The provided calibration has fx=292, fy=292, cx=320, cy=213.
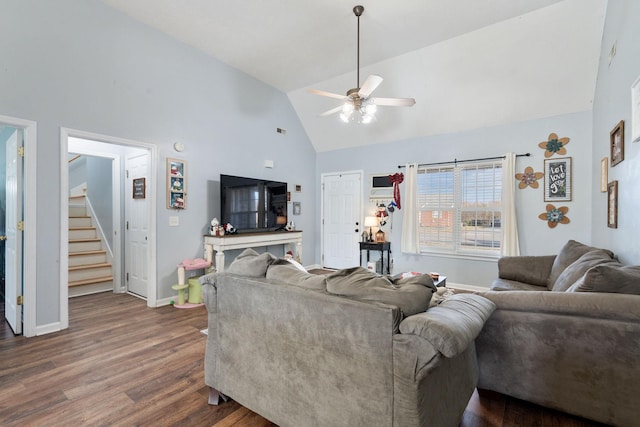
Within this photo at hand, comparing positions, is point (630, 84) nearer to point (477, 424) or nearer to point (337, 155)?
point (477, 424)

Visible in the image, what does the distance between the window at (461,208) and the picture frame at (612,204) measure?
164 centimetres

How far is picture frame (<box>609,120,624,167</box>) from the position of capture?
239cm

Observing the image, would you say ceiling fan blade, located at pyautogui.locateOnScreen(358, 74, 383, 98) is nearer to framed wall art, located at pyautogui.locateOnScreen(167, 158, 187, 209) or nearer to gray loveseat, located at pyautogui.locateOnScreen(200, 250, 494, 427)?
gray loveseat, located at pyautogui.locateOnScreen(200, 250, 494, 427)

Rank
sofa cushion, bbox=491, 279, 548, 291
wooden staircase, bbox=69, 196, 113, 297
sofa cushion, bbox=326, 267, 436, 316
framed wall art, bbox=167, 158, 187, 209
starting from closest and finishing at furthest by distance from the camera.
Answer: sofa cushion, bbox=326, 267, 436, 316
sofa cushion, bbox=491, 279, 548, 291
framed wall art, bbox=167, 158, 187, 209
wooden staircase, bbox=69, 196, 113, 297

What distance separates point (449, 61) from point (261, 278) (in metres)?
3.97

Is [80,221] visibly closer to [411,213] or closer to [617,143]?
[411,213]

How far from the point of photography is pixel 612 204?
264 cm

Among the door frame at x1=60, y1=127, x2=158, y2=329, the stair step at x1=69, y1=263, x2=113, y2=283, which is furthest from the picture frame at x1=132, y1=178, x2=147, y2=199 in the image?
the stair step at x1=69, y1=263, x2=113, y2=283

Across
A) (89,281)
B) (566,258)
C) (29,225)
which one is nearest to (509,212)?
(566,258)

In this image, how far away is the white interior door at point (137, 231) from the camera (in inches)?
158

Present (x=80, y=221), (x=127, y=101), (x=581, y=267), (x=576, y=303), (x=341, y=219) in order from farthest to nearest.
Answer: (x=341, y=219) → (x=80, y=221) → (x=127, y=101) → (x=581, y=267) → (x=576, y=303)

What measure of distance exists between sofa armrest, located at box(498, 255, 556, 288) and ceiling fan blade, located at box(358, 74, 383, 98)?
242 centimetres

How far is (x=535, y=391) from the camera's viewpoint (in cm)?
172

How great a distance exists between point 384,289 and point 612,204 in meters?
2.74
